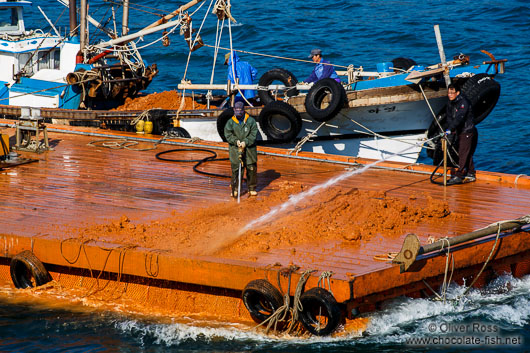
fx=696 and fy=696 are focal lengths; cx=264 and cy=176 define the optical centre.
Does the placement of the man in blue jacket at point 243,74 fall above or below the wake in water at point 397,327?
above

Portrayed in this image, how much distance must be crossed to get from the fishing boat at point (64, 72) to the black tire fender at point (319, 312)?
33.8 feet

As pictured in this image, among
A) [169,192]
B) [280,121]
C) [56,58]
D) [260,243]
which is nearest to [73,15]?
[56,58]

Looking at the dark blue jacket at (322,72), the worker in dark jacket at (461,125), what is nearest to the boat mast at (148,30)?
the dark blue jacket at (322,72)

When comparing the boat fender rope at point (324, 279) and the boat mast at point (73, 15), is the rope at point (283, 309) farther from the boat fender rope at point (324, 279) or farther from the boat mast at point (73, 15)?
the boat mast at point (73, 15)

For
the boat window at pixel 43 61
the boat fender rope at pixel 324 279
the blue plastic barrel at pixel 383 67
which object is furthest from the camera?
the boat window at pixel 43 61

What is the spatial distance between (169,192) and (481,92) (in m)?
5.76

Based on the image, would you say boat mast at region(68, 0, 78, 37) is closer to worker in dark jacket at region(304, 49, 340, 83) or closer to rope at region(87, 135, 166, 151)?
rope at region(87, 135, 166, 151)

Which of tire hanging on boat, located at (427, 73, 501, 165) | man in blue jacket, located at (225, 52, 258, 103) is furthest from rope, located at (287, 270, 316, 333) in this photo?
man in blue jacket, located at (225, 52, 258, 103)

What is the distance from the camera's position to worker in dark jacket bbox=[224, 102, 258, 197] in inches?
384

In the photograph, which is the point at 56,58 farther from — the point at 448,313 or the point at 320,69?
the point at 448,313

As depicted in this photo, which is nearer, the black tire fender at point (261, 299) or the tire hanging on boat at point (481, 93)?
the black tire fender at point (261, 299)

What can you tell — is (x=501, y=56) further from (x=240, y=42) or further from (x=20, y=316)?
(x=20, y=316)

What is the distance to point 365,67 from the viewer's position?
75.3 ft

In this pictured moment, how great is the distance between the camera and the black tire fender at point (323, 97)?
13.1 meters
